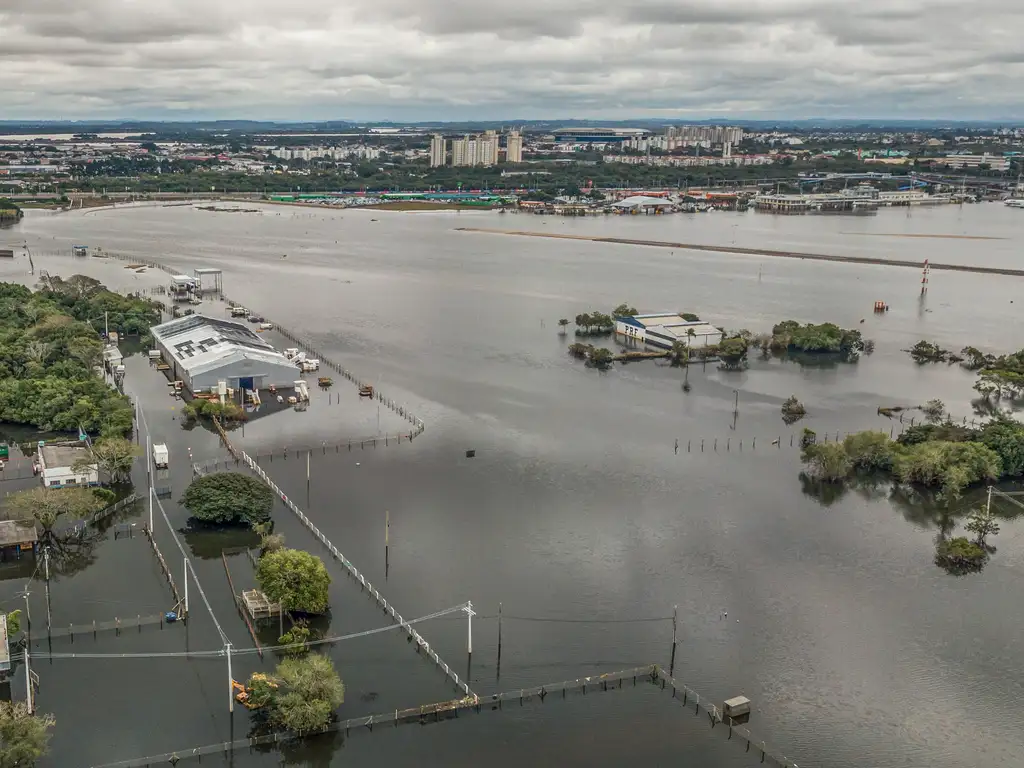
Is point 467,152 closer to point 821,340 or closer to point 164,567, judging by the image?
point 821,340

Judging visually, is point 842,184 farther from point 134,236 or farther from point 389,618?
point 389,618

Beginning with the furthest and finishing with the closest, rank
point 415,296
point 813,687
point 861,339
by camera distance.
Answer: point 415,296, point 861,339, point 813,687


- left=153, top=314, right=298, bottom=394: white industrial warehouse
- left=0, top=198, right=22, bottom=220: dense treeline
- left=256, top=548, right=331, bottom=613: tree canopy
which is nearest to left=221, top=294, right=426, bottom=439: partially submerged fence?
left=153, top=314, right=298, bottom=394: white industrial warehouse

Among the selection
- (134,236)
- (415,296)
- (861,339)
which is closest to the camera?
(861,339)

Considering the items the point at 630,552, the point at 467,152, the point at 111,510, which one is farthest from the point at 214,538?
the point at 467,152

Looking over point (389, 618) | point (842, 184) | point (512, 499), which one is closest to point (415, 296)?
point (512, 499)

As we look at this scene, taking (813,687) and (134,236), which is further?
(134,236)

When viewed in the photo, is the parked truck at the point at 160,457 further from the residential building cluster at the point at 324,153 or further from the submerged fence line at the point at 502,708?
the residential building cluster at the point at 324,153

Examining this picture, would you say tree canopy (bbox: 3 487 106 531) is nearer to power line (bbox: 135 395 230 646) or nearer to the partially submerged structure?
the partially submerged structure
